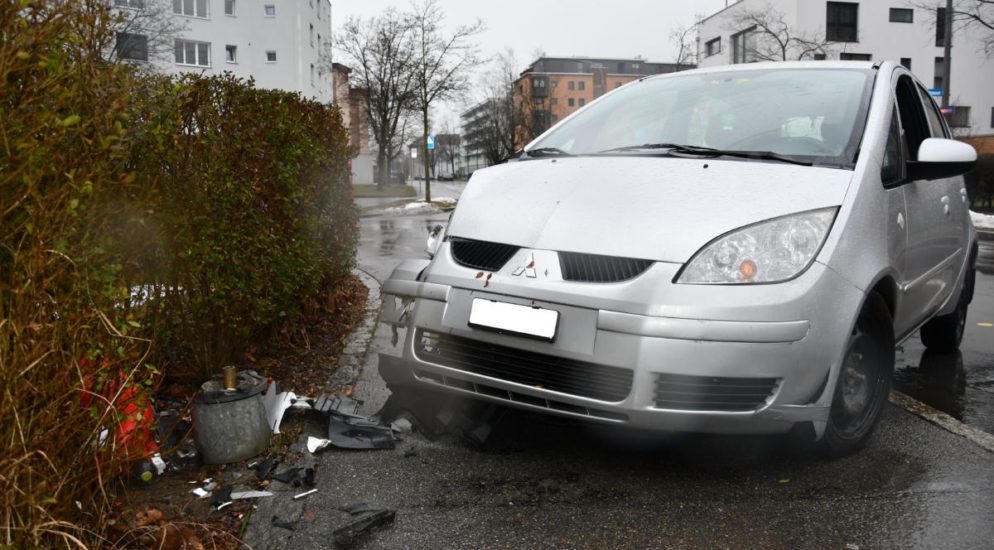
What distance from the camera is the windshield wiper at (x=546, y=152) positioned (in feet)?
14.3

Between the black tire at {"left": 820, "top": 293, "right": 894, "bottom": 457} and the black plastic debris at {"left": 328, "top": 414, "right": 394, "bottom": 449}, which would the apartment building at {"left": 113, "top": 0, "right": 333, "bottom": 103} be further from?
the black tire at {"left": 820, "top": 293, "right": 894, "bottom": 457}

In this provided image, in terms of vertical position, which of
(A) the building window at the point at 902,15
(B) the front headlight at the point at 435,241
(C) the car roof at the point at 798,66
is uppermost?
(A) the building window at the point at 902,15

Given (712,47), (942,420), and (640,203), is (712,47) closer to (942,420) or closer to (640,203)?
(942,420)

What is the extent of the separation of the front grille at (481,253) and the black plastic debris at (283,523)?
48.8 inches

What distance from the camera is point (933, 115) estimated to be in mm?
5141

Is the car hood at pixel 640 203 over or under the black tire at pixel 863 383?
over

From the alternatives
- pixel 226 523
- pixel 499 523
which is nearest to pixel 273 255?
pixel 226 523

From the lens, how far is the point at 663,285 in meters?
3.09

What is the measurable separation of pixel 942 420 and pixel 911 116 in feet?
5.31

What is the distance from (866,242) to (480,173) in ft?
5.95

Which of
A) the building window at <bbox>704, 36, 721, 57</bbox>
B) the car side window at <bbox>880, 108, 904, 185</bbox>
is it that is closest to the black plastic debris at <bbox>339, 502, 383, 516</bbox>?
the car side window at <bbox>880, 108, 904, 185</bbox>

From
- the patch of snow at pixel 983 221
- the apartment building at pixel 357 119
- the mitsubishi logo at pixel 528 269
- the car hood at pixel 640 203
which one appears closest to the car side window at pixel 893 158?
the car hood at pixel 640 203

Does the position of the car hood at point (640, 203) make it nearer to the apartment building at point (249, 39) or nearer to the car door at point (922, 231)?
the car door at point (922, 231)

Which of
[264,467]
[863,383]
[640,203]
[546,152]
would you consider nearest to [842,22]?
[546,152]
